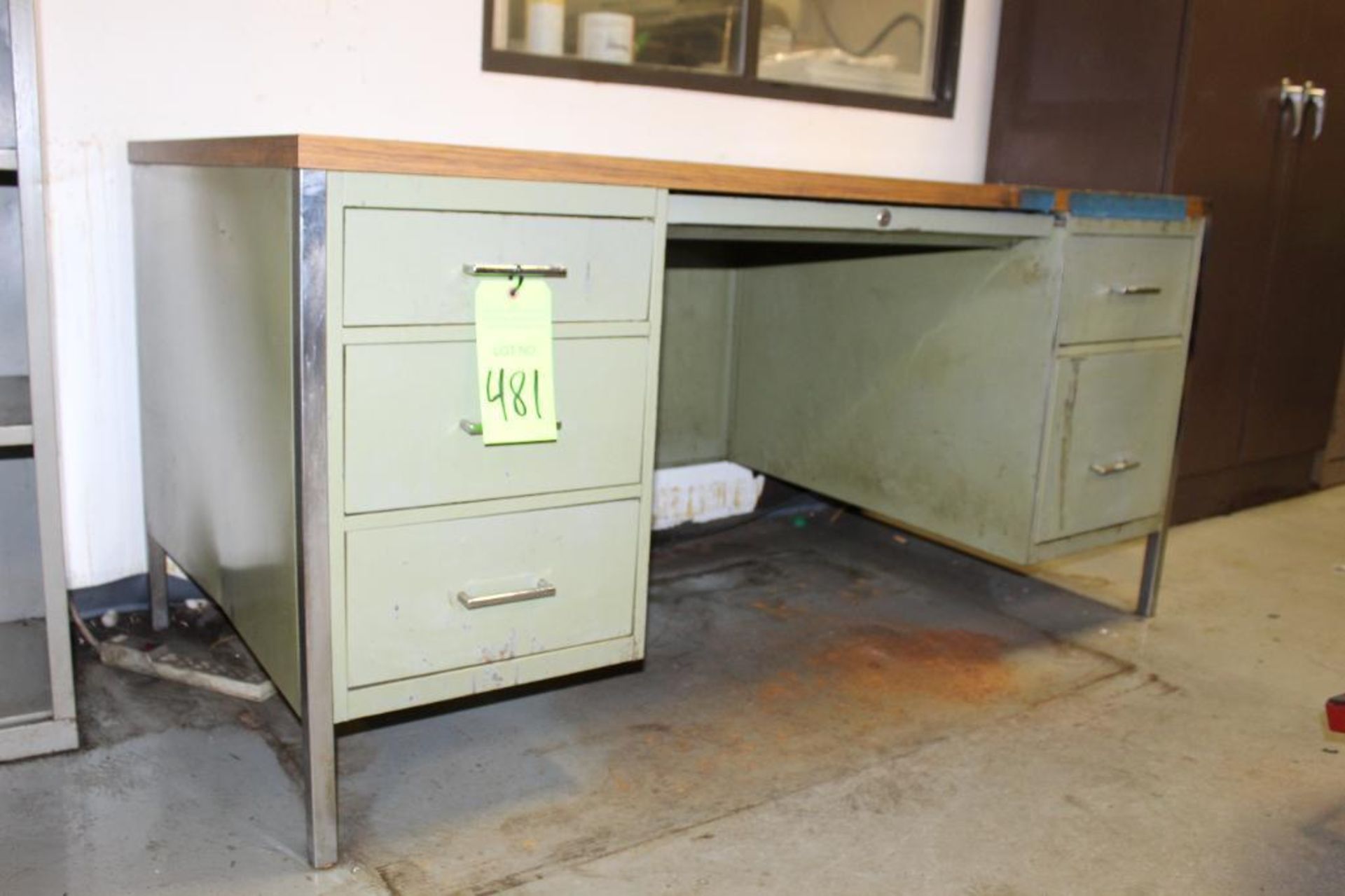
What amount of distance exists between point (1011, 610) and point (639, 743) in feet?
2.97

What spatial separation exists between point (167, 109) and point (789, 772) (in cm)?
133

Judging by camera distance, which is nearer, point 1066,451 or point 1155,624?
point 1066,451

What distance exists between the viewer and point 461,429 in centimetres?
126

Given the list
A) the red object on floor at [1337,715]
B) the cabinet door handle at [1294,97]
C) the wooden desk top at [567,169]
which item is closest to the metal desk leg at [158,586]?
the wooden desk top at [567,169]

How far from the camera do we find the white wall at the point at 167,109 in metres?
1.68

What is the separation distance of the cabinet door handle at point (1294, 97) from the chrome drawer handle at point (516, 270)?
81.8 inches

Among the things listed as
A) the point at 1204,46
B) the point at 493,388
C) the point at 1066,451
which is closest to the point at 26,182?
the point at 493,388

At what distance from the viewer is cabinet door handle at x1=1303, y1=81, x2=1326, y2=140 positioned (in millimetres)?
2627

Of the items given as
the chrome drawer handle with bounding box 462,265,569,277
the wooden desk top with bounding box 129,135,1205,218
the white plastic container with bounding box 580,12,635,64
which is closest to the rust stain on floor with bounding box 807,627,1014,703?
the wooden desk top with bounding box 129,135,1205,218

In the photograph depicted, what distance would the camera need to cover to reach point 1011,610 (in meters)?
2.17

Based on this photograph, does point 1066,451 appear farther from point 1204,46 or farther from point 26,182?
point 26,182

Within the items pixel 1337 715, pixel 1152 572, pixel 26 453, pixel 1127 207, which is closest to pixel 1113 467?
pixel 1152 572

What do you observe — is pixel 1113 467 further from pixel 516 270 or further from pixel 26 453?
pixel 26 453

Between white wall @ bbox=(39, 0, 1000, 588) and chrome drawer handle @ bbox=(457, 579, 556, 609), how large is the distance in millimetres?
839
